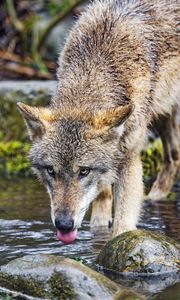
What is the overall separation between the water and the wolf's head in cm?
66

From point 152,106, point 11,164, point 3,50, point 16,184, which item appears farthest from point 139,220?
point 3,50

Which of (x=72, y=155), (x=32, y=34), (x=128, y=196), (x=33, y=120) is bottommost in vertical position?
(x=128, y=196)

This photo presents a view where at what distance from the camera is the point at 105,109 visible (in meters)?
7.80

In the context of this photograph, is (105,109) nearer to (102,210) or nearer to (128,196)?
(128,196)

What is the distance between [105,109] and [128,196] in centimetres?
111

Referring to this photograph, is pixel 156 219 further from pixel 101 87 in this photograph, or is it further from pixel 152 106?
pixel 101 87

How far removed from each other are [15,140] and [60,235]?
19.5ft

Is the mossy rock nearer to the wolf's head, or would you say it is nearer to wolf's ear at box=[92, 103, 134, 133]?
the wolf's head

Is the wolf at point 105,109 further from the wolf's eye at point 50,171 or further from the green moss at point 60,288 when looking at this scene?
the green moss at point 60,288

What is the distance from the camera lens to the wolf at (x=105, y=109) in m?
7.23

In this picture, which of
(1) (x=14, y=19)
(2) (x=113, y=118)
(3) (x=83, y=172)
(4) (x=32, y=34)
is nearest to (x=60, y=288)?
(3) (x=83, y=172)

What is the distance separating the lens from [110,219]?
929 centimetres

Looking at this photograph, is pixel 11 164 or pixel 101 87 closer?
pixel 101 87

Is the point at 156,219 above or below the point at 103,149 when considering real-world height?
below
